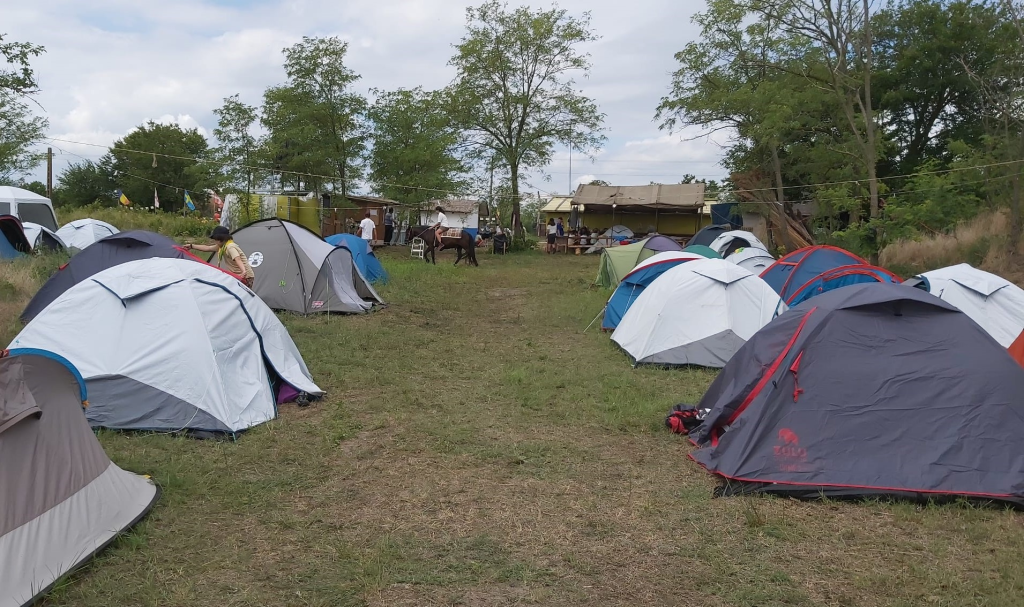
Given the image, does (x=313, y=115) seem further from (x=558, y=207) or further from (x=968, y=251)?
(x=558, y=207)

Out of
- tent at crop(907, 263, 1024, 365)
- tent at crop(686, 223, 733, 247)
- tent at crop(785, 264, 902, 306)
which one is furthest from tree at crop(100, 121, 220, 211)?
tent at crop(907, 263, 1024, 365)

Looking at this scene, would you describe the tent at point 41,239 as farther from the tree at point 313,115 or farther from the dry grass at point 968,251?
the dry grass at point 968,251

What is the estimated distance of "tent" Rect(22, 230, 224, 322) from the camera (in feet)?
28.9

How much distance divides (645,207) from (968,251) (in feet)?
51.4

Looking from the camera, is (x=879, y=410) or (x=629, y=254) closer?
(x=879, y=410)

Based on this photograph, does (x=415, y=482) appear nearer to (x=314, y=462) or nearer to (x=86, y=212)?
(x=314, y=462)

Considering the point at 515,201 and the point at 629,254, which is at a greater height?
the point at 515,201

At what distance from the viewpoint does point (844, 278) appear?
10.6 metres

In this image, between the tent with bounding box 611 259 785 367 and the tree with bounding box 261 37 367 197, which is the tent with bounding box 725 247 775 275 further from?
the tree with bounding box 261 37 367 197

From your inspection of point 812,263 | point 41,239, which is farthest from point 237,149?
point 812,263

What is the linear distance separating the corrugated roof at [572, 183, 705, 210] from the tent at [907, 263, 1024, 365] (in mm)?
21445

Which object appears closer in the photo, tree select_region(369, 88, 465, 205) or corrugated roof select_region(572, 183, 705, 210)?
tree select_region(369, 88, 465, 205)

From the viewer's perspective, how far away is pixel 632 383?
755 cm

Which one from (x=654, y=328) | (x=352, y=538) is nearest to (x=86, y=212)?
(x=654, y=328)
